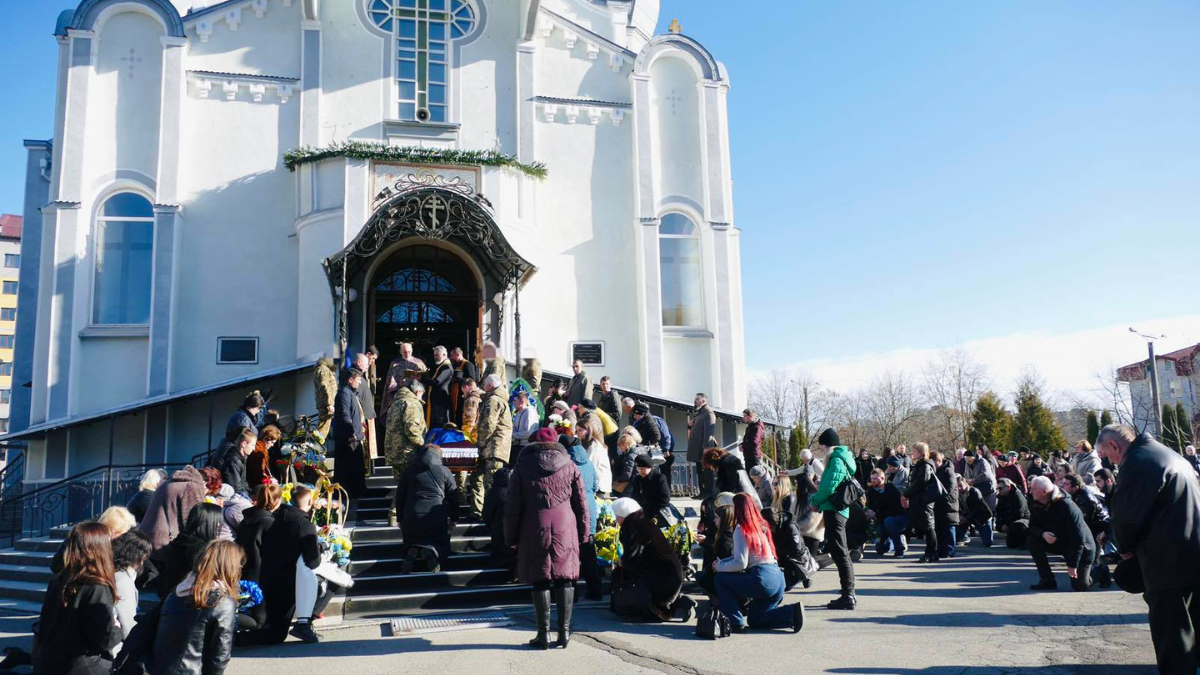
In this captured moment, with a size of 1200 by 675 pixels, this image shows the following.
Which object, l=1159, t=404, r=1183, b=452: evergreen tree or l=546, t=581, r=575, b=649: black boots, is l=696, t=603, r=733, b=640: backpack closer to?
l=546, t=581, r=575, b=649: black boots

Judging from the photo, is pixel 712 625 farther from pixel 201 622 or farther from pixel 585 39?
pixel 585 39

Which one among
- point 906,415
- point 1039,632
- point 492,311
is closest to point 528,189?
point 492,311

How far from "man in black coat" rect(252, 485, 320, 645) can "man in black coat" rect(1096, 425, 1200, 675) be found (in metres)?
6.22

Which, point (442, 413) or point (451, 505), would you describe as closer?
point (451, 505)

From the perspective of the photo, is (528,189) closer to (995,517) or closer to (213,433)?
(213,433)

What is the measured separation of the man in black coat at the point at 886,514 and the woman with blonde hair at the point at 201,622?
9.99m

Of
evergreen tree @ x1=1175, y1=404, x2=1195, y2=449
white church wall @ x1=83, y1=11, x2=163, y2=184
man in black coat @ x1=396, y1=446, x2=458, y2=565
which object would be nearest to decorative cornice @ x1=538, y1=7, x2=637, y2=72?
white church wall @ x1=83, y1=11, x2=163, y2=184

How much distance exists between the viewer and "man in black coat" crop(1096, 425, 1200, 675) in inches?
216

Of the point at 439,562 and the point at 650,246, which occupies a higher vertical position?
the point at 650,246

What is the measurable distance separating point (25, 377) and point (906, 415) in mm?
51810

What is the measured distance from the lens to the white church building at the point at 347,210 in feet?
52.0

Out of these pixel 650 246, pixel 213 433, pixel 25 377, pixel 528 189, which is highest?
pixel 528 189

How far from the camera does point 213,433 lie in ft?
52.8

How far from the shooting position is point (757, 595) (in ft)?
25.1
